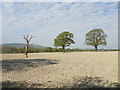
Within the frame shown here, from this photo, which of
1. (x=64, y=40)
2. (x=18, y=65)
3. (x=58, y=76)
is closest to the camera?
(x=58, y=76)

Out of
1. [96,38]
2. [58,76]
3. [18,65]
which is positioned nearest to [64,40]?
[96,38]

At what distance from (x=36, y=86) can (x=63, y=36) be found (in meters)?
32.0

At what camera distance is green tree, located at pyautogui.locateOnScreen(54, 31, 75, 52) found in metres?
35.7

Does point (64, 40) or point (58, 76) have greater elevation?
point (64, 40)

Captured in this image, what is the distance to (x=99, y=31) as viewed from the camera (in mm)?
38938

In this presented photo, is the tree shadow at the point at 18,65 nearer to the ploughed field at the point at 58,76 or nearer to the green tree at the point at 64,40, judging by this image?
the ploughed field at the point at 58,76

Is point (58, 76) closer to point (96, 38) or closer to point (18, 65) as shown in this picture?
point (18, 65)

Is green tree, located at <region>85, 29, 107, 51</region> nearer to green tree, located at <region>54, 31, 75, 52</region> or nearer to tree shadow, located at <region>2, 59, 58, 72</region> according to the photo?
green tree, located at <region>54, 31, 75, 52</region>

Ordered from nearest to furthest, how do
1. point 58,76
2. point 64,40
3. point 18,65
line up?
1. point 58,76
2. point 18,65
3. point 64,40

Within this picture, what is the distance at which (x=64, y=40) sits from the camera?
118 ft

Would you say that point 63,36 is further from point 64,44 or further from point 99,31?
point 99,31

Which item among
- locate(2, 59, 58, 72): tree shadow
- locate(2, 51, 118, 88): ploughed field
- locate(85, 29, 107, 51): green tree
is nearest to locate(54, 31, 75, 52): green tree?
locate(85, 29, 107, 51): green tree

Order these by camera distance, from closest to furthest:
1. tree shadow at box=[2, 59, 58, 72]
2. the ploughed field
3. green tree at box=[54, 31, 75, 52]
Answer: the ploughed field
tree shadow at box=[2, 59, 58, 72]
green tree at box=[54, 31, 75, 52]

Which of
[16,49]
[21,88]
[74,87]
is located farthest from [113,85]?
[16,49]
